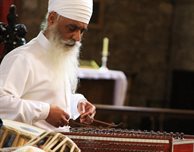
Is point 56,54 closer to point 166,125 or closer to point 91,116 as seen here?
point 91,116

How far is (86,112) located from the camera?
2947mm

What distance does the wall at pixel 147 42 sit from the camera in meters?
11.5

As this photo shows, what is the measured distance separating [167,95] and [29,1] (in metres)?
3.41

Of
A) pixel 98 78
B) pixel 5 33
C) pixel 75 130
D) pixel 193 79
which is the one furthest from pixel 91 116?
pixel 193 79

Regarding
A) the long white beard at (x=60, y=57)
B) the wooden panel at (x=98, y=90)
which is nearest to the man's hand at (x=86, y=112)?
the long white beard at (x=60, y=57)

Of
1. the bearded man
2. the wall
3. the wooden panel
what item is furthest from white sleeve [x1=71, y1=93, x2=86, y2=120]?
the wall

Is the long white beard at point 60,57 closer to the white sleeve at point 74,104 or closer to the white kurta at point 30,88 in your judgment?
the white kurta at point 30,88

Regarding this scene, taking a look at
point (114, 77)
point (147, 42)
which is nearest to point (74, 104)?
point (114, 77)

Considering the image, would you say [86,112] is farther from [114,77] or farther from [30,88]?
[114,77]

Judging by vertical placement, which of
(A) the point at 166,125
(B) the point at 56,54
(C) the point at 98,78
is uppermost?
(B) the point at 56,54

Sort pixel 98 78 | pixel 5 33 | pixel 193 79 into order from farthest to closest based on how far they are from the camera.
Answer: pixel 193 79 → pixel 98 78 → pixel 5 33

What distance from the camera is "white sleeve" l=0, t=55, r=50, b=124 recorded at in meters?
2.62

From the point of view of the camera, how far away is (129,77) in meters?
11.1

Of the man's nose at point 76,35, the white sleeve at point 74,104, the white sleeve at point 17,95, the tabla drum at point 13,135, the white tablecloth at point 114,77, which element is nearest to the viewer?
the tabla drum at point 13,135
